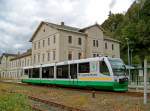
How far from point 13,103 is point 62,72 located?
20.4 metres

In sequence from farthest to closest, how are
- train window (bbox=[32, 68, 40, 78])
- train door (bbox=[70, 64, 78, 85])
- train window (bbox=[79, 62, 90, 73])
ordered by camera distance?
train window (bbox=[32, 68, 40, 78]) < train door (bbox=[70, 64, 78, 85]) < train window (bbox=[79, 62, 90, 73])

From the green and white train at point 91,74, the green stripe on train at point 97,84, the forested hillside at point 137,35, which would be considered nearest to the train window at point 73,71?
the green and white train at point 91,74

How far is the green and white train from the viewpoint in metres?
20.9

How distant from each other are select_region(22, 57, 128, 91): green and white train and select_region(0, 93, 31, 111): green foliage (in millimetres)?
13747

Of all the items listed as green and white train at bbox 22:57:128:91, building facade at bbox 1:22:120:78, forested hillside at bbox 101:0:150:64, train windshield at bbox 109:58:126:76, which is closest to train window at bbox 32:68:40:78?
green and white train at bbox 22:57:128:91

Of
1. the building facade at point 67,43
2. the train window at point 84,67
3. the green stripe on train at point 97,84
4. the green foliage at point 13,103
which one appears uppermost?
the building facade at point 67,43

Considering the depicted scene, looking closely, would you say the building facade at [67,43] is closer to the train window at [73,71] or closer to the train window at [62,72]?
the train window at [62,72]

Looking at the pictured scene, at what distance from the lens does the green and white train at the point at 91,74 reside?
20875 mm

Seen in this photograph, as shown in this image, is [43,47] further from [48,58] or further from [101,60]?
[101,60]

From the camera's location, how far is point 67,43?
49781mm

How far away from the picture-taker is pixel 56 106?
13984 millimetres

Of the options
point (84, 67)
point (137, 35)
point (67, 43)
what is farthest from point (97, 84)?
point (137, 35)

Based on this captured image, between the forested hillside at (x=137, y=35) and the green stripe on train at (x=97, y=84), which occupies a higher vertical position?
the forested hillside at (x=137, y=35)

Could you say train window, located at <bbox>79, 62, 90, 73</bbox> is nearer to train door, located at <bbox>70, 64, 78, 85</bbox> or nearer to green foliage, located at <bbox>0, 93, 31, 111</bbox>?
train door, located at <bbox>70, 64, 78, 85</bbox>
